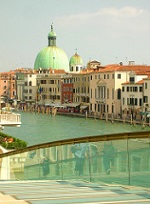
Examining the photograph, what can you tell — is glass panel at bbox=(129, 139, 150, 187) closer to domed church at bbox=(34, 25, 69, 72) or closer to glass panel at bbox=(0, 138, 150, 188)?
glass panel at bbox=(0, 138, 150, 188)

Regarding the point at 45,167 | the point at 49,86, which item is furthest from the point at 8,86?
the point at 45,167

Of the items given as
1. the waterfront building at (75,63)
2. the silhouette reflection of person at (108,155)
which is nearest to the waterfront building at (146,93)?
the waterfront building at (75,63)

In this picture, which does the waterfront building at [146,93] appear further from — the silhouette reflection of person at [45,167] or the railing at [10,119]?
the silhouette reflection of person at [45,167]

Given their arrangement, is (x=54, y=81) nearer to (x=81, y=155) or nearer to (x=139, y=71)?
(x=139, y=71)

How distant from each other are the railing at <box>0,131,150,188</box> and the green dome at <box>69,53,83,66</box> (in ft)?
179

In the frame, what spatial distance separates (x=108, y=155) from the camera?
3846 mm

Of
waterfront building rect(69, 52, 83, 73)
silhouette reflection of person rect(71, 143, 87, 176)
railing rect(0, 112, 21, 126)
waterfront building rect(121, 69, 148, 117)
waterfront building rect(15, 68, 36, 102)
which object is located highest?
waterfront building rect(69, 52, 83, 73)

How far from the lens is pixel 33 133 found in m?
28.5

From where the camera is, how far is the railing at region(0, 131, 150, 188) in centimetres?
351

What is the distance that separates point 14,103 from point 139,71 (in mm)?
25770

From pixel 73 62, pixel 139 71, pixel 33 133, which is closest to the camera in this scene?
pixel 33 133

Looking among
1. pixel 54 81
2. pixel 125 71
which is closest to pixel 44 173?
pixel 125 71

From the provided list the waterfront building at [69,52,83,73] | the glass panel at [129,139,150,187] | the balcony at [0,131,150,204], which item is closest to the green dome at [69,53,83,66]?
the waterfront building at [69,52,83,73]

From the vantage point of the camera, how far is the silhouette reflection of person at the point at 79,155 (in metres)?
4.32
